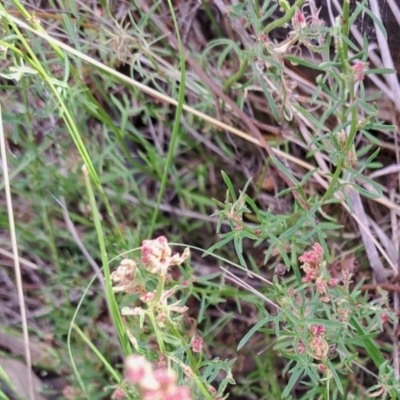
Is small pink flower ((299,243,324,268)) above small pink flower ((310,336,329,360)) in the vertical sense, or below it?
above

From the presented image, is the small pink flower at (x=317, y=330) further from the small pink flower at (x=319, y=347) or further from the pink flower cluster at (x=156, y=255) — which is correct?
the pink flower cluster at (x=156, y=255)

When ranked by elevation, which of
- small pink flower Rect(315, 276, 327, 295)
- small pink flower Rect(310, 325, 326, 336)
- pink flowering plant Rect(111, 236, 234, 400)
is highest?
pink flowering plant Rect(111, 236, 234, 400)

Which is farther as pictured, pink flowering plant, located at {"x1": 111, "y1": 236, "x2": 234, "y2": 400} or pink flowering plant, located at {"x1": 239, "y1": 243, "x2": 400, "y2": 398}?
pink flowering plant, located at {"x1": 239, "y1": 243, "x2": 400, "y2": 398}

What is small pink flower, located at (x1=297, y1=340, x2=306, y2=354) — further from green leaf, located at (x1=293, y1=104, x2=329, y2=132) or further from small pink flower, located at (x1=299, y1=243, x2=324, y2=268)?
green leaf, located at (x1=293, y1=104, x2=329, y2=132)

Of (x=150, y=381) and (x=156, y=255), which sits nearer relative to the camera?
(x=150, y=381)

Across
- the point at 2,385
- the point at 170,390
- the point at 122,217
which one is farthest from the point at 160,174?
the point at 170,390

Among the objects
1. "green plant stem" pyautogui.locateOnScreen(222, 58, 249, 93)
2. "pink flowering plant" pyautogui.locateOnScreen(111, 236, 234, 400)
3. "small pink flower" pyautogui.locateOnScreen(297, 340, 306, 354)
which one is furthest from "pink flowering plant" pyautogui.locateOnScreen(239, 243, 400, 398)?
"green plant stem" pyautogui.locateOnScreen(222, 58, 249, 93)

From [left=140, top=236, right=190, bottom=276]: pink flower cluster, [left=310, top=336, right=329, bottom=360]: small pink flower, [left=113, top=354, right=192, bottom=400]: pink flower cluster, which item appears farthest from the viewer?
[left=310, top=336, right=329, bottom=360]: small pink flower

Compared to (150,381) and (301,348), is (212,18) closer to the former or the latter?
(301,348)

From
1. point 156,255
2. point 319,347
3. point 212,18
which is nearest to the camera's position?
point 156,255

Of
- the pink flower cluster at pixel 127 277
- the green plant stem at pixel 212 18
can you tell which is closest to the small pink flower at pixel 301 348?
the pink flower cluster at pixel 127 277

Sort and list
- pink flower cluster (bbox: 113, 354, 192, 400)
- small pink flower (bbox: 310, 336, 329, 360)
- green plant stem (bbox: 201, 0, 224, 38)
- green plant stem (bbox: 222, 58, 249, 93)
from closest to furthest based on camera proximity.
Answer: pink flower cluster (bbox: 113, 354, 192, 400)
small pink flower (bbox: 310, 336, 329, 360)
green plant stem (bbox: 222, 58, 249, 93)
green plant stem (bbox: 201, 0, 224, 38)

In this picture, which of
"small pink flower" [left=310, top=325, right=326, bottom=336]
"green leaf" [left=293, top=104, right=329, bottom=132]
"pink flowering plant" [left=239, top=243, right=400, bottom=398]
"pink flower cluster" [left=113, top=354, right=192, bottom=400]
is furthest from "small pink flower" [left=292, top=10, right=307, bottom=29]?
"pink flower cluster" [left=113, top=354, right=192, bottom=400]

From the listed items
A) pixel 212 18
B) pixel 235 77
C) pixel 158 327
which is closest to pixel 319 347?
pixel 158 327
